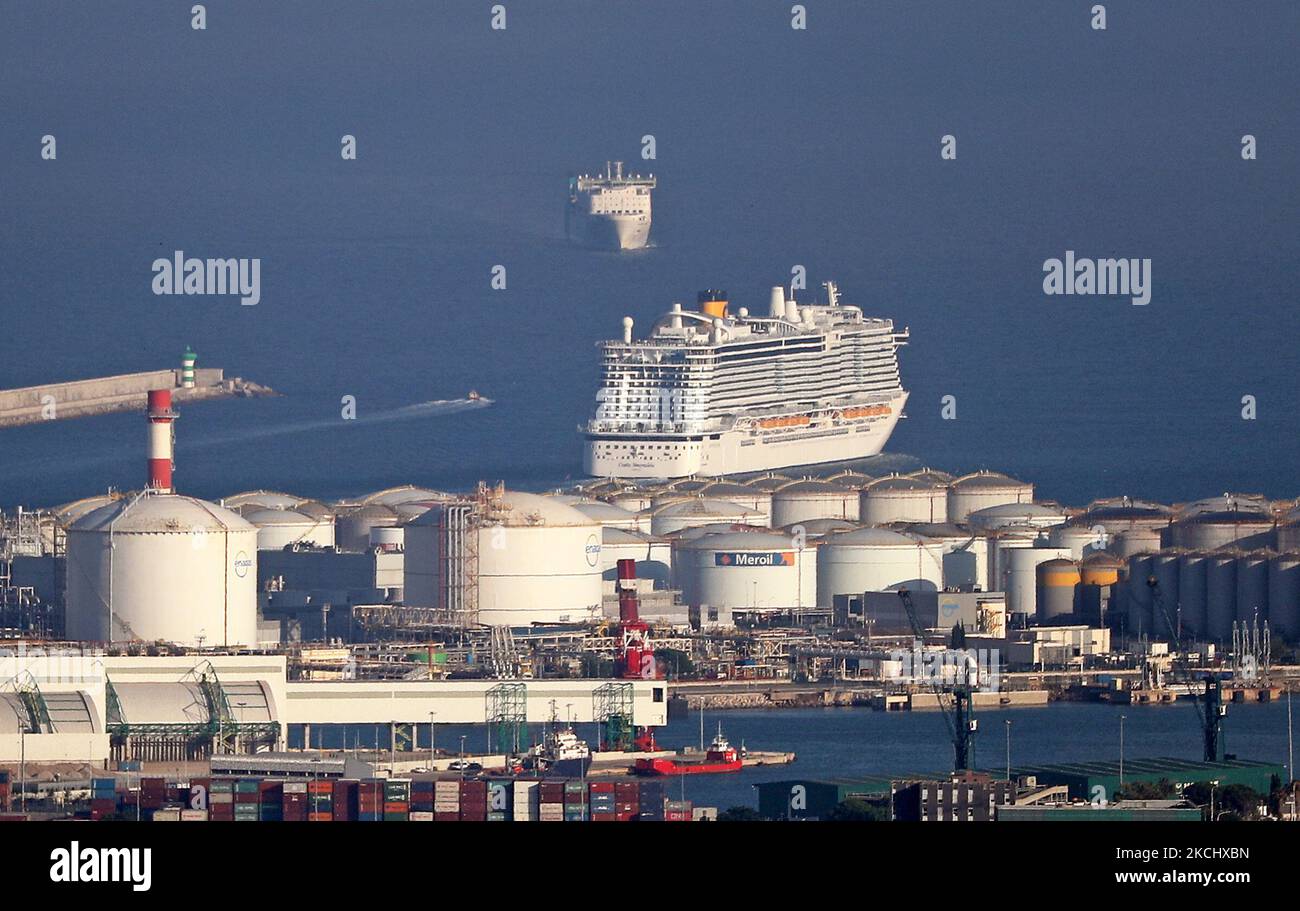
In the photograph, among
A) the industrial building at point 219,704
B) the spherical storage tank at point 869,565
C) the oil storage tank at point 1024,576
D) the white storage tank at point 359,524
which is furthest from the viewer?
the white storage tank at point 359,524

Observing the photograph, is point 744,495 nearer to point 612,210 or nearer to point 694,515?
point 694,515

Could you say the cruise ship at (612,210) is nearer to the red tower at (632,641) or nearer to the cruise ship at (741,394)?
the cruise ship at (741,394)

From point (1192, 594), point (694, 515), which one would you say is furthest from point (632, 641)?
point (694, 515)

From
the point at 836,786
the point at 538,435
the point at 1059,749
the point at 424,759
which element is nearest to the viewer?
the point at 836,786

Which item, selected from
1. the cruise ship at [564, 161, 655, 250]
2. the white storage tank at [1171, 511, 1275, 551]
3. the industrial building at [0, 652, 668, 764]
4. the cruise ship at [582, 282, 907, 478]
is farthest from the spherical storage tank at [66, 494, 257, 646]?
the cruise ship at [564, 161, 655, 250]

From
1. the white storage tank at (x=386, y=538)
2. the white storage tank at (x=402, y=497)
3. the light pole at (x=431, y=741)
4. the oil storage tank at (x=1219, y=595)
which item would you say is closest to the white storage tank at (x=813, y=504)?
the white storage tank at (x=402, y=497)

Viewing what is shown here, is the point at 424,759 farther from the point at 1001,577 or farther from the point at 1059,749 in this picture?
the point at 1001,577

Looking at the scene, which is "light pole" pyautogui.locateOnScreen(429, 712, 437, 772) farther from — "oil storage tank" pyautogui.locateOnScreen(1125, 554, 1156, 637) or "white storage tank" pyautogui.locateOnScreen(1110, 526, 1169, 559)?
"white storage tank" pyautogui.locateOnScreen(1110, 526, 1169, 559)
